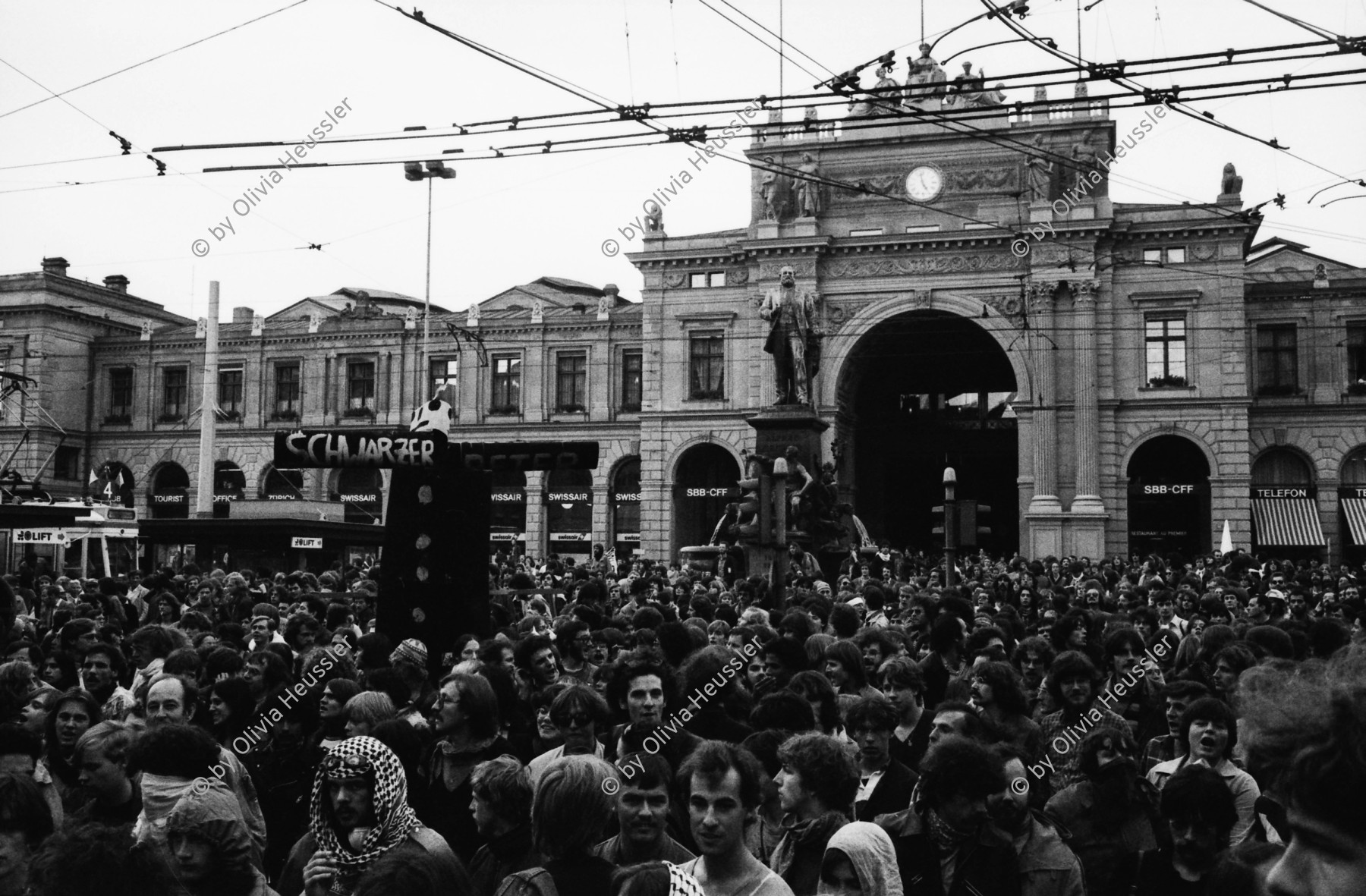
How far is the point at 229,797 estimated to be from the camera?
4488mm

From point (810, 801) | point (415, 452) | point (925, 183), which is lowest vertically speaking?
point (810, 801)

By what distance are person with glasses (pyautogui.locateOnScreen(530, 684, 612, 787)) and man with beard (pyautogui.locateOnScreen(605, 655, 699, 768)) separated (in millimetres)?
188

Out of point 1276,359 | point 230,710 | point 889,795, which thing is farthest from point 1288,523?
point 230,710

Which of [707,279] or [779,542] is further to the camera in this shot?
[707,279]

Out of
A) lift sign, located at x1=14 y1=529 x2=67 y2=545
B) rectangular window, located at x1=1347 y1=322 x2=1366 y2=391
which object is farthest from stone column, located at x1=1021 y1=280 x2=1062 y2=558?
lift sign, located at x1=14 y1=529 x2=67 y2=545

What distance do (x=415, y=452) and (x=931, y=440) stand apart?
1755 inches

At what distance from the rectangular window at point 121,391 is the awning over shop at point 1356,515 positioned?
172 feet

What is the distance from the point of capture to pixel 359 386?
5653 cm

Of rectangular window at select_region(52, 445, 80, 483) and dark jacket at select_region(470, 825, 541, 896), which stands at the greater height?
rectangular window at select_region(52, 445, 80, 483)

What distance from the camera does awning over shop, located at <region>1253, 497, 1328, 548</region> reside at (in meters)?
43.0

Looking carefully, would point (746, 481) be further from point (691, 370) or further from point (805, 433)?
point (691, 370)

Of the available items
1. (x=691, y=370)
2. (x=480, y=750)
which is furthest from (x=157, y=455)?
(x=480, y=750)

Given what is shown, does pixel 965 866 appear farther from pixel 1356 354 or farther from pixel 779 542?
pixel 1356 354

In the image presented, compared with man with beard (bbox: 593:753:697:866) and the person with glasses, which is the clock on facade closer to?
the person with glasses
